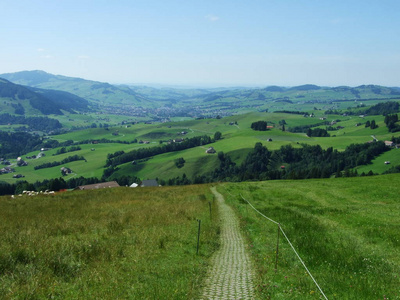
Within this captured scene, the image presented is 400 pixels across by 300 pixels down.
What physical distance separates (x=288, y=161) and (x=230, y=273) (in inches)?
7530

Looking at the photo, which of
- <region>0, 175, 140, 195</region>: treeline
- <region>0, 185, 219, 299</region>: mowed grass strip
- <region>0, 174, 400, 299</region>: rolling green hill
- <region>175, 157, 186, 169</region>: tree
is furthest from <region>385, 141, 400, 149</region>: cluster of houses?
<region>0, 185, 219, 299</region>: mowed grass strip

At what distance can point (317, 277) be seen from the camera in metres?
12.1

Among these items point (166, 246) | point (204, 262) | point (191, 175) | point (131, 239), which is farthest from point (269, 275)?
point (191, 175)

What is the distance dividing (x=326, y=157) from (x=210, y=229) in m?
181

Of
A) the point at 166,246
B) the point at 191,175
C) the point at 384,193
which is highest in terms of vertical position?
the point at 166,246

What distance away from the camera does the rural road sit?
10.9m

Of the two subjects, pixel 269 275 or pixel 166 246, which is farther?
pixel 166 246

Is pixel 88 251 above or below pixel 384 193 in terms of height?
above

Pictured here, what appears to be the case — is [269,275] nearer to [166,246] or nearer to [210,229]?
[166,246]

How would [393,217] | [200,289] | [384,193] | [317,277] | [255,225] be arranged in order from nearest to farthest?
1. [200,289]
2. [317,277]
3. [255,225]
4. [393,217]
5. [384,193]

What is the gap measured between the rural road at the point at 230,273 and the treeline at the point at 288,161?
130557 mm

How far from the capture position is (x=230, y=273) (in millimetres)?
13078

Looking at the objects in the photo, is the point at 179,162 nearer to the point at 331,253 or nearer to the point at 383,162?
the point at 383,162

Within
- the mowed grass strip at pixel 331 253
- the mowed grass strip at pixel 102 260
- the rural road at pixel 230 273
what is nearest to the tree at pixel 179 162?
the mowed grass strip at pixel 331 253
